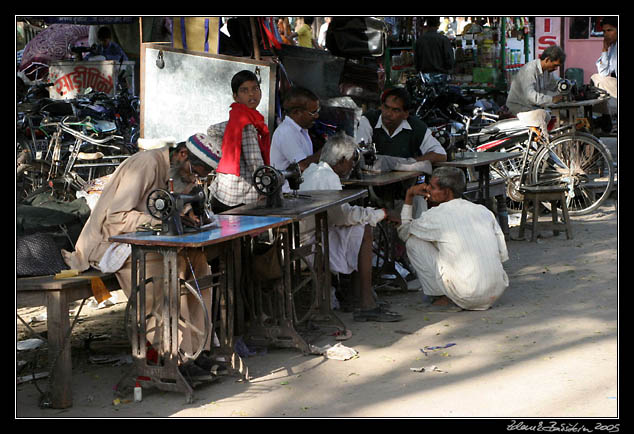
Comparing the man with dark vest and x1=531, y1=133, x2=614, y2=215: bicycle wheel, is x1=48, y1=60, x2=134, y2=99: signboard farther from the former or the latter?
x1=531, y1=133, x2=614, y2=215: bicycle wheel

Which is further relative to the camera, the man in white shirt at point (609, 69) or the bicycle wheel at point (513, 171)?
the man in white shirt at point (609, 69)

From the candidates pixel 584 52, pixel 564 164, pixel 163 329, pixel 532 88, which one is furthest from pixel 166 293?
pixel 584 52

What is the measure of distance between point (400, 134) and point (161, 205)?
406cm

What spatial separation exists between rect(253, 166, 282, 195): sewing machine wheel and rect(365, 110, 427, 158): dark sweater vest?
9.12ft

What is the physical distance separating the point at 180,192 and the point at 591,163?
688cm

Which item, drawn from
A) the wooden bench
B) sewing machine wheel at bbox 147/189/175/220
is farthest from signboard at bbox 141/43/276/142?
the wooden bench

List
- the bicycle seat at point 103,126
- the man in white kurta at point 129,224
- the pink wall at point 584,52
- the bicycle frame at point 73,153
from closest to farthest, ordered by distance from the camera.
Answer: the man in white kurta at point 129,224 < the bicycle frame at point 73,153 < the bicycle seat at point 103,126 < the pink wall at point 584,52

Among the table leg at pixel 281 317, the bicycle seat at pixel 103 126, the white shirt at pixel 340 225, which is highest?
the bicycle seat at pixel 103 126

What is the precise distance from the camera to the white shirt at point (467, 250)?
247 inches

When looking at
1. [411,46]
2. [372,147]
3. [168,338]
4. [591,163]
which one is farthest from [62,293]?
[411,46]

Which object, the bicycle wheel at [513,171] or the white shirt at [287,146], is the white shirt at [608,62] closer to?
the bicycle wheel at [513,171]

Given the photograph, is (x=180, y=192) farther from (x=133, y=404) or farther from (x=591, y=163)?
(x=591, y=163)

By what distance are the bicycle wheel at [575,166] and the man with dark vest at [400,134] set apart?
2.64 m

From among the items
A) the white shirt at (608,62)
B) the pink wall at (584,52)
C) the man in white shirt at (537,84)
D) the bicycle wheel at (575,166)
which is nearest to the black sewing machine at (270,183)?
the bicycle wheel at (575,166)
